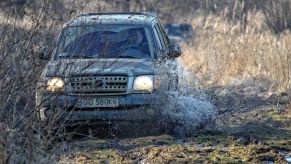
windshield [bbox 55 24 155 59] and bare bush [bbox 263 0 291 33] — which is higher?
bare bush [bbox 263 0 291 33]

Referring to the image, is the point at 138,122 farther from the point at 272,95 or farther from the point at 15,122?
the point at 272,95

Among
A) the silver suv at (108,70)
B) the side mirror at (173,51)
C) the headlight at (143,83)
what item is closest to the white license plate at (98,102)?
the silver suv at (108,70)

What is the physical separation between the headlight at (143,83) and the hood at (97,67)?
7 cm

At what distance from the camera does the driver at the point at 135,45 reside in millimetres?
10359

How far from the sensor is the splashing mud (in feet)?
31.6

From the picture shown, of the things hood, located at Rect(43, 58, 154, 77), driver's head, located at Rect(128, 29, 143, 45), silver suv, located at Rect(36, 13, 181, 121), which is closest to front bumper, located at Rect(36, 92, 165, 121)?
silver suv, located at Rect(36, 13, 181, 121)

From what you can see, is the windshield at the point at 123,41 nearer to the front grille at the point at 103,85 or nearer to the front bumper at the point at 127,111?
the front grille at the point at 103,85

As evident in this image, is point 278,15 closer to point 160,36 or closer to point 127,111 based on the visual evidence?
point 160,36

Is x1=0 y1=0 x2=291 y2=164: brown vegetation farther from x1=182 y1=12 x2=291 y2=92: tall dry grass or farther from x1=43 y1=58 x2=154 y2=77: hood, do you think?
x1=43 y1=58 x2=154 y2=77: hood

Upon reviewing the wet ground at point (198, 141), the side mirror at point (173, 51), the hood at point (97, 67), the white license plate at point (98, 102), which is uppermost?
the side mirror at point (173, 51)

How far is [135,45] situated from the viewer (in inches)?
417

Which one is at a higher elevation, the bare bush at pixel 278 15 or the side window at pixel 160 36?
the bare bush at pixel 278 15

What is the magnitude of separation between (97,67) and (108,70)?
53 cm

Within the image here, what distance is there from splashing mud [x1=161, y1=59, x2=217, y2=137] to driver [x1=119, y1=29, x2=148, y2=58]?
31.0 inches
